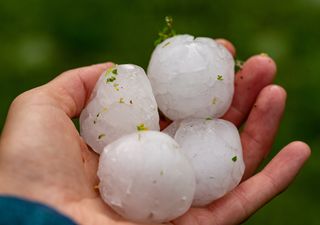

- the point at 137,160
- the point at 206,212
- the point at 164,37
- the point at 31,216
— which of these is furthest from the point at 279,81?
the point at 31,216

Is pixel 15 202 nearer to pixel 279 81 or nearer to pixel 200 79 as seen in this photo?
pixel 200 79

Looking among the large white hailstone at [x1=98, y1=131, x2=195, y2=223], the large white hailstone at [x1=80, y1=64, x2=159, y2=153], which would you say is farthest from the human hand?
the large white hailstone at [x1=80, y1=64, x2=159, y2=153]

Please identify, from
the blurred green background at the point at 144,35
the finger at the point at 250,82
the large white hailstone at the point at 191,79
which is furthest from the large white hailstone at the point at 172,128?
the blurred green background at the point at 144,35

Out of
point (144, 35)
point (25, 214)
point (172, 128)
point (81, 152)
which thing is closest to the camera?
point (25, 214)

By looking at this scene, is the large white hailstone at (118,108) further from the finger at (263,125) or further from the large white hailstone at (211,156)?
the finger at (263,125)

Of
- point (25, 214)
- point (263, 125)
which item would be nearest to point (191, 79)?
point (263, 125)

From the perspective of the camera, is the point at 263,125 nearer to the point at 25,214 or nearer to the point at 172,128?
the point at 172,128
